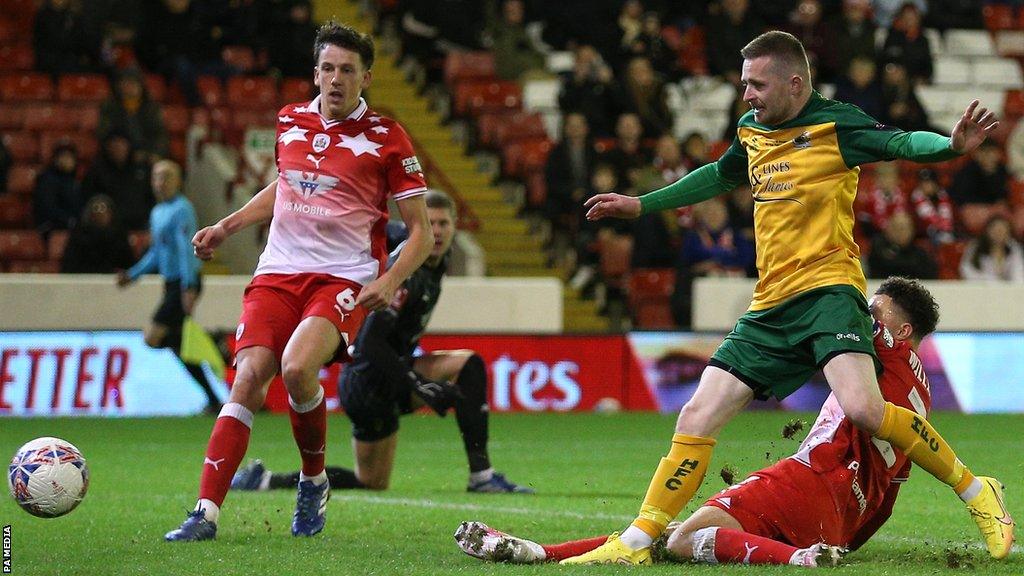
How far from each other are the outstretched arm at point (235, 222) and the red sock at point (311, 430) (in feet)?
2.40

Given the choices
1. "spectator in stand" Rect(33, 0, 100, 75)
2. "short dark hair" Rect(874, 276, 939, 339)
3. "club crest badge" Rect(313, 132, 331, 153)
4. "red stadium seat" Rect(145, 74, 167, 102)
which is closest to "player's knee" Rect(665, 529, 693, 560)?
"short dark hair" Rect(874, 276, 939, 339)

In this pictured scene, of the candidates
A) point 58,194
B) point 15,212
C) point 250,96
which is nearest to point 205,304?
point 58,194

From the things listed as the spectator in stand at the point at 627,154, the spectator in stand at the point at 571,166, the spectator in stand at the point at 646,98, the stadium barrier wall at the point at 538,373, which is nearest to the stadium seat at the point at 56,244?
the stadium barrier wall at the point at 538,373

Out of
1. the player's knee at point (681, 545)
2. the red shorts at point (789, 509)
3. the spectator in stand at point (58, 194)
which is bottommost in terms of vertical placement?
the spectator in stand at point (58, 194)

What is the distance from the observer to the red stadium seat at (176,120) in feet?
56.4

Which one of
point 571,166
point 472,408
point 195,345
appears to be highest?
point 571,166

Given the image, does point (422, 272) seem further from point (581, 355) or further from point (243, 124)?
point (243, 124)

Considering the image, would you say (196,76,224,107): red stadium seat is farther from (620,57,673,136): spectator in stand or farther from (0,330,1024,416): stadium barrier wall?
(0,330,1024,416): stadium barrier wall

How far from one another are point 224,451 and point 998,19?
59.7ft

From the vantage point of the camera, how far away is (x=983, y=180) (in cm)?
1842

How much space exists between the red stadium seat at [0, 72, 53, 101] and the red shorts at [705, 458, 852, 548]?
41.6 feet

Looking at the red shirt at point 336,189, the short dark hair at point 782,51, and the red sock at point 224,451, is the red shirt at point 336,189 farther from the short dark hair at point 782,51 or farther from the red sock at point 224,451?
the short dark hair at point 782,51

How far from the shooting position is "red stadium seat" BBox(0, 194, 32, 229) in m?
16.0

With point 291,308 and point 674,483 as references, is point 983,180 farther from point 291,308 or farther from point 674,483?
point 674,483
